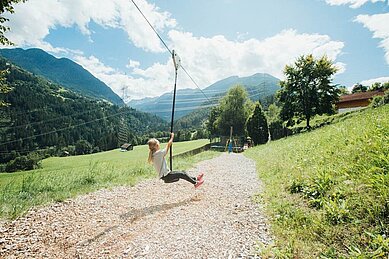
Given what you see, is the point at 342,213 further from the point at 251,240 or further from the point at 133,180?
the point at 133,180

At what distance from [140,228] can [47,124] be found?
156 meters

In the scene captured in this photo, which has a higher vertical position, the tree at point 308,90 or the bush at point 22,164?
the tree at point 308,90

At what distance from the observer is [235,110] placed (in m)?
52.8

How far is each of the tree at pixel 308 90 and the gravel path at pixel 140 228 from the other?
3085cm

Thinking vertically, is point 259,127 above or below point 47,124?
above

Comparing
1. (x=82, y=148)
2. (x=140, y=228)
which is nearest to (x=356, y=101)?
(x=140, y=228)

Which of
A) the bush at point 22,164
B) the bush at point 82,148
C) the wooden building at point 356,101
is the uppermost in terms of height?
the wooden building at point 356,101

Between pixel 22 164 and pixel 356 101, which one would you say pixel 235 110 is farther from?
pixel 22 164

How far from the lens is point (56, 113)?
151m

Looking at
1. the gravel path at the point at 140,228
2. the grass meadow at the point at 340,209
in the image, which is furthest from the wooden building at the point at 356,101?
the gravel path at the point at 140,228

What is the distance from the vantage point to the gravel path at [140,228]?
3.97 metres

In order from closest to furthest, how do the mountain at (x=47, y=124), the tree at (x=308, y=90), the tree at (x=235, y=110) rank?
the tree at (x=308, y=90) → the tree at (x=235, y=110) → the mountain at (x=47, y=124)

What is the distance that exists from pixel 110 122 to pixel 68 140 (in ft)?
171

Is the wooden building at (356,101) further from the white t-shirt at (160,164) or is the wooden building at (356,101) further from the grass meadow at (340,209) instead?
the white t-shirt at (160,164)
